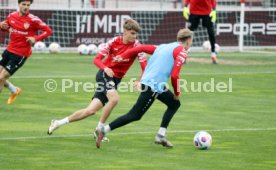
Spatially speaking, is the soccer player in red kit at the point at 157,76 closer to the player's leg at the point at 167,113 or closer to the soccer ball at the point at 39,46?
the player's leg at the point at 167,113

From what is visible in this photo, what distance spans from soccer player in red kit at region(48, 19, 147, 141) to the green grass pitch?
0.41m

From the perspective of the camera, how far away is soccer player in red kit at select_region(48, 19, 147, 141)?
13.3m

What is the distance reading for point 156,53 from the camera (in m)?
13.0

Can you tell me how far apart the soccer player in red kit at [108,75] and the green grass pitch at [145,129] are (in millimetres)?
412

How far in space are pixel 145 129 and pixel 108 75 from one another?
6.43ft

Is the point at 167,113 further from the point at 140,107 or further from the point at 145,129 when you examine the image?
the point at 145,129

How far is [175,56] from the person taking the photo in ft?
41.8

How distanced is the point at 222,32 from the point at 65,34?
569 cm

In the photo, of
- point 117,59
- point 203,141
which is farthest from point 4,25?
point 203,141

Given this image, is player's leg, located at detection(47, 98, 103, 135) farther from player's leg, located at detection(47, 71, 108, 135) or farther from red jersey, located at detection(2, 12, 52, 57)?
red jersey, located at detection(2, 12, 52, 57)

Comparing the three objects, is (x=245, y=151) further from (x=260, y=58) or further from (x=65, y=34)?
(x=65, y=34)

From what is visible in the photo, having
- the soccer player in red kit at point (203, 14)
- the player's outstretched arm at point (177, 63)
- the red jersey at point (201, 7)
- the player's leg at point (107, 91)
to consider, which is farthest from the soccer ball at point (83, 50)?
the player's outstretched arm at point (177, 63)

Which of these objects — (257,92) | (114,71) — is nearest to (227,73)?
(257,92)

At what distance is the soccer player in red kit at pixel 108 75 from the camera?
13.3 meters
